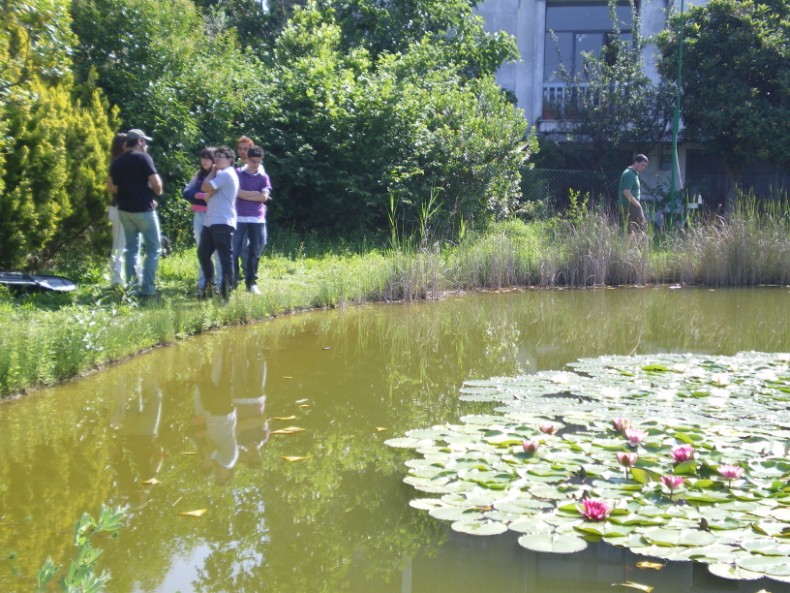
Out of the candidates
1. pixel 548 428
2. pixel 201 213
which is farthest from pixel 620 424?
pixel 201 213

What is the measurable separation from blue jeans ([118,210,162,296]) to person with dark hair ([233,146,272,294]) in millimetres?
1072

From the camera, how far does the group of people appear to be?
31.4 feet

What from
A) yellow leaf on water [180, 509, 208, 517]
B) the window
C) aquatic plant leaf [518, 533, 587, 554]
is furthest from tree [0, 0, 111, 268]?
the window

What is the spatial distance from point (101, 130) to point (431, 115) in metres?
6.69

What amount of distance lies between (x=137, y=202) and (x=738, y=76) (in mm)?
16360

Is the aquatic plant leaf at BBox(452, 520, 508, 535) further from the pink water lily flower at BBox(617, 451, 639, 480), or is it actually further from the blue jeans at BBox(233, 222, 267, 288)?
the blue jeans at BBox(233, 222, 267, 288)

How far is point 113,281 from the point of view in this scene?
380 inches

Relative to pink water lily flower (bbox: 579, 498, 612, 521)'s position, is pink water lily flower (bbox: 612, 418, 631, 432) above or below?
above

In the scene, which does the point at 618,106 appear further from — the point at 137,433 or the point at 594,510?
the point at 594,510

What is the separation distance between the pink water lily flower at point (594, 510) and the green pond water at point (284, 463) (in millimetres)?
130

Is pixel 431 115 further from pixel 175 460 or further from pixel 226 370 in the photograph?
pixel 175 460

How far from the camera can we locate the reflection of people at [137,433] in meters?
4.98

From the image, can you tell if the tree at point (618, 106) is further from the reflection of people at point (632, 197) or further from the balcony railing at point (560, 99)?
the reflection of people at point (632, 197)

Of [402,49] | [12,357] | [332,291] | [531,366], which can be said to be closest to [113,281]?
[332,291]
